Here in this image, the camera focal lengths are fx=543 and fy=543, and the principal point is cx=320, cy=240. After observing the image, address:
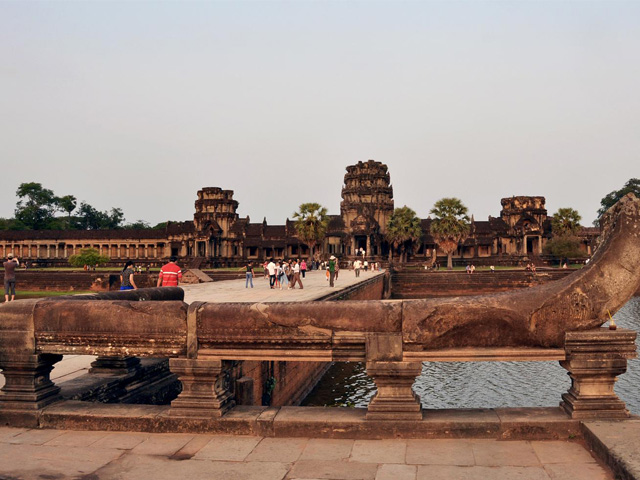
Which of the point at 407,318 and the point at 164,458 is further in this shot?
the point at 407,318

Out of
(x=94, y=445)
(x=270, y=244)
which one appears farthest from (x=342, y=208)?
(x=94, y=445)

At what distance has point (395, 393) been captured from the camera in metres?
4.82

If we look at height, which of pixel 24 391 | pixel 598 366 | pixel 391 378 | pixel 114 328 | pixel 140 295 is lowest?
pixel 24 391

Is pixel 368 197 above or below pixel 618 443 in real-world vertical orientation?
above

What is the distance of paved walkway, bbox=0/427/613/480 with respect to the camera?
12.8 ft

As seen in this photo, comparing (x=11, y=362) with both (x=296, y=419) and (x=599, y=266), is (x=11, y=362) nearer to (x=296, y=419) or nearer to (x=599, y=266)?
(x=296, y=419)

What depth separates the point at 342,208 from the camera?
8438 centimetres

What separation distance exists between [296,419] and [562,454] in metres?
2.18

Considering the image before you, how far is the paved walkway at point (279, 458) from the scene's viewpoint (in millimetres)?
3914

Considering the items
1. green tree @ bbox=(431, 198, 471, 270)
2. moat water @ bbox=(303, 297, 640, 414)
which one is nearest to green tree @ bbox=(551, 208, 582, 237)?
green tree @ bbox=(431, 198, 471, 270)

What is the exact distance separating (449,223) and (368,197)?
2140 centimetres

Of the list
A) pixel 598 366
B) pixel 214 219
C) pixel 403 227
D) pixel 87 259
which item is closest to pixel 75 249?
→ pixel 214 219

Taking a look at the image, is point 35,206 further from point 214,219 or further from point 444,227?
point 444,227

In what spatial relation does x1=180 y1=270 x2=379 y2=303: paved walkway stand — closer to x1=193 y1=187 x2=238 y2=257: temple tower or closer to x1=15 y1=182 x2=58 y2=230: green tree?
x1=193 y1=187 x2=238 y2=257: temple tower
